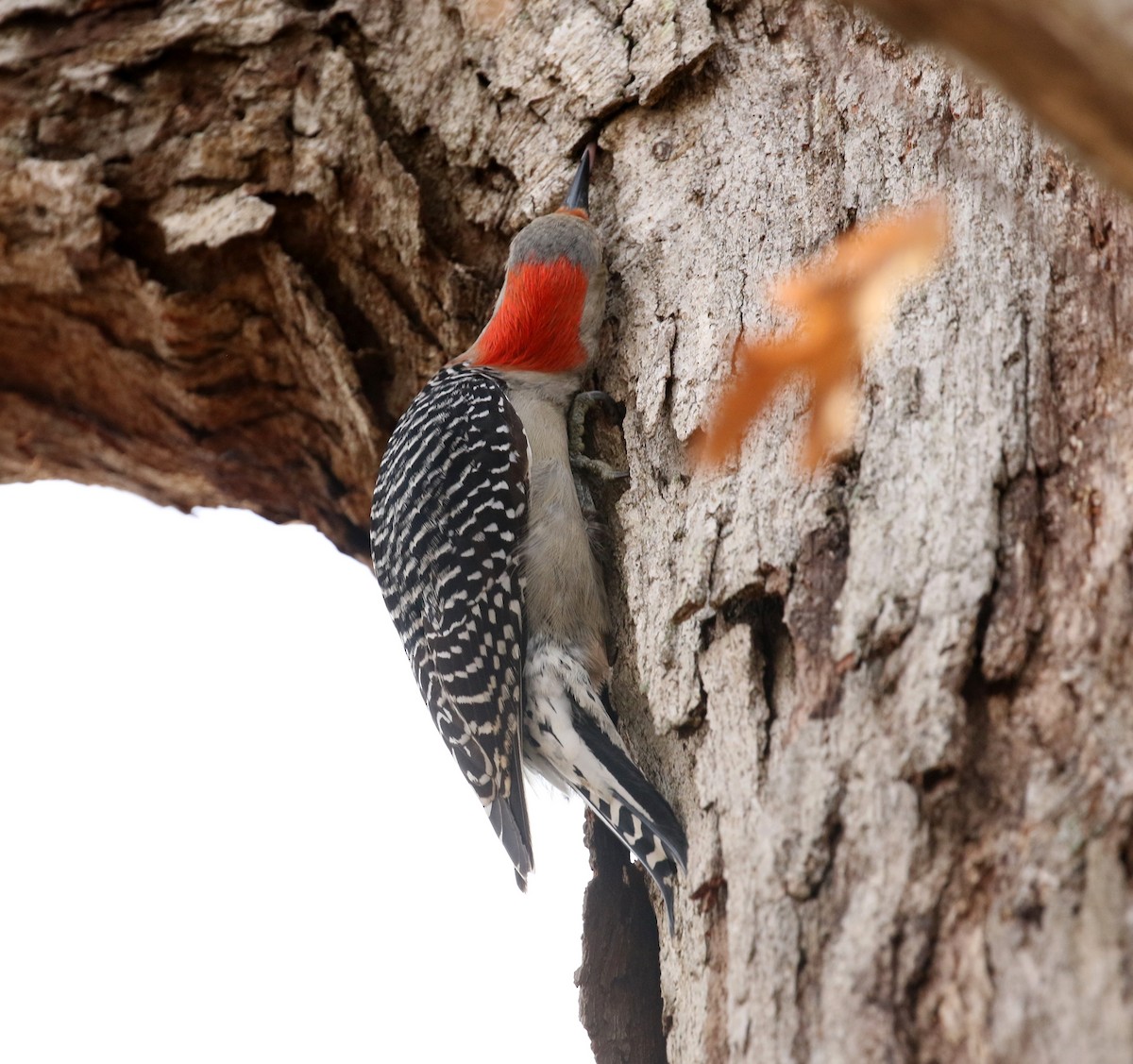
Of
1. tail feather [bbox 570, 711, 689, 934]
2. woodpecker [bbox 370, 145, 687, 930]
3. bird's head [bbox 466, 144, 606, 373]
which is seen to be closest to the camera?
tail feather [bbox 570, 711, 689, 934]

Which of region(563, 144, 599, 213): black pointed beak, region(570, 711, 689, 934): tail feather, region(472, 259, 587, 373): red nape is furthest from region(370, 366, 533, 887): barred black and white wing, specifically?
region(563, 144, 599, 213): black pointed beak

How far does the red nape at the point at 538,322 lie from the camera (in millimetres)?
3588

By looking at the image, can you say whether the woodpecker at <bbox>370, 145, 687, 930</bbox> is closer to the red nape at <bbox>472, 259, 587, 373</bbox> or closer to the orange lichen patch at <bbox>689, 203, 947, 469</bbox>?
the red nape at <bbox>472, 259, 587, 373</bbox>

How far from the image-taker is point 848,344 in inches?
95.6

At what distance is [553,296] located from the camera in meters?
3.67

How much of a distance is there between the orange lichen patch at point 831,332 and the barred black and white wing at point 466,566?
986 mm

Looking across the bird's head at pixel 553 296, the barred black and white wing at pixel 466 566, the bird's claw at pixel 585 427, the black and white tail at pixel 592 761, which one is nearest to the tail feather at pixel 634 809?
the black and white tail at pixel 592 761

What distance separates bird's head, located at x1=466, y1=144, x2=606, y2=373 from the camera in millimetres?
3553

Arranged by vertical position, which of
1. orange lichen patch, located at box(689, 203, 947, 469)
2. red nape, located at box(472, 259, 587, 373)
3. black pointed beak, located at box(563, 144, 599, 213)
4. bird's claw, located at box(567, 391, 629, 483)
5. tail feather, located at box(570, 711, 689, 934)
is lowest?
tail feather, located at box(570, 711, 689, 934)

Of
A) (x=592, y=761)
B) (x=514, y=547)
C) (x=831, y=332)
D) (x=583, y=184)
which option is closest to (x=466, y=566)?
(x=514, y=547)

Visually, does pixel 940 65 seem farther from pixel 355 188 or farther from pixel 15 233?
pixel 15 233

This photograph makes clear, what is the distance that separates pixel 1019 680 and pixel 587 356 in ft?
7.57

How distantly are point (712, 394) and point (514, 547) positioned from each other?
3.28 feet

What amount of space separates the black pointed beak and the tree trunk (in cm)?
6
